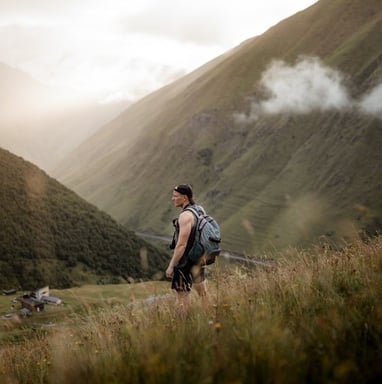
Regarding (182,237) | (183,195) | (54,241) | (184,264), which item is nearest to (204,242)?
(182,237)

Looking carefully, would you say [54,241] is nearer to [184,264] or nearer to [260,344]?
[184,264]

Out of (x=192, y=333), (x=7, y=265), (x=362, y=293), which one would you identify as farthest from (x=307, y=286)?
(x=7, y=265)

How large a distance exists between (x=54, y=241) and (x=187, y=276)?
173802 millimetres

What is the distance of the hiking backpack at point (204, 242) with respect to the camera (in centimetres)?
884

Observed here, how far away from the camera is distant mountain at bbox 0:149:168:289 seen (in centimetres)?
15775

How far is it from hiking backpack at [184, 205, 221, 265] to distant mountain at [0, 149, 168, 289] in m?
145

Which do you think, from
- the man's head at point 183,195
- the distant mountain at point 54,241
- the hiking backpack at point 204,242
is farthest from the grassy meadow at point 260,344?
the distant mountain at point 54,241

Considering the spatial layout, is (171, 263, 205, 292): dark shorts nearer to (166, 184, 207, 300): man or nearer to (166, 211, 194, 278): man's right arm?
(166, 184, 207, 300): man

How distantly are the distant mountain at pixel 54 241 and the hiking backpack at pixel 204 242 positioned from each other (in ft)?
476

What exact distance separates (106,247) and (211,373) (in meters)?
180

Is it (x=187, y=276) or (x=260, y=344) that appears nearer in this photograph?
(x=260, y=344)

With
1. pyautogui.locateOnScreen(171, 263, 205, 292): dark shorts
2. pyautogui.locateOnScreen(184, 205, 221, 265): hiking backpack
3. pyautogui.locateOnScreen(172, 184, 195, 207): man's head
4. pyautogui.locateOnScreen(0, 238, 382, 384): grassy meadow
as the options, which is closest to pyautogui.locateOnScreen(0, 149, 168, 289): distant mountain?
pyautogui.locateOnScreen(172, 184, 195, 207): man's head

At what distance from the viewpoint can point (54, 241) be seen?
173875 mm

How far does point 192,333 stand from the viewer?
4.35 m
